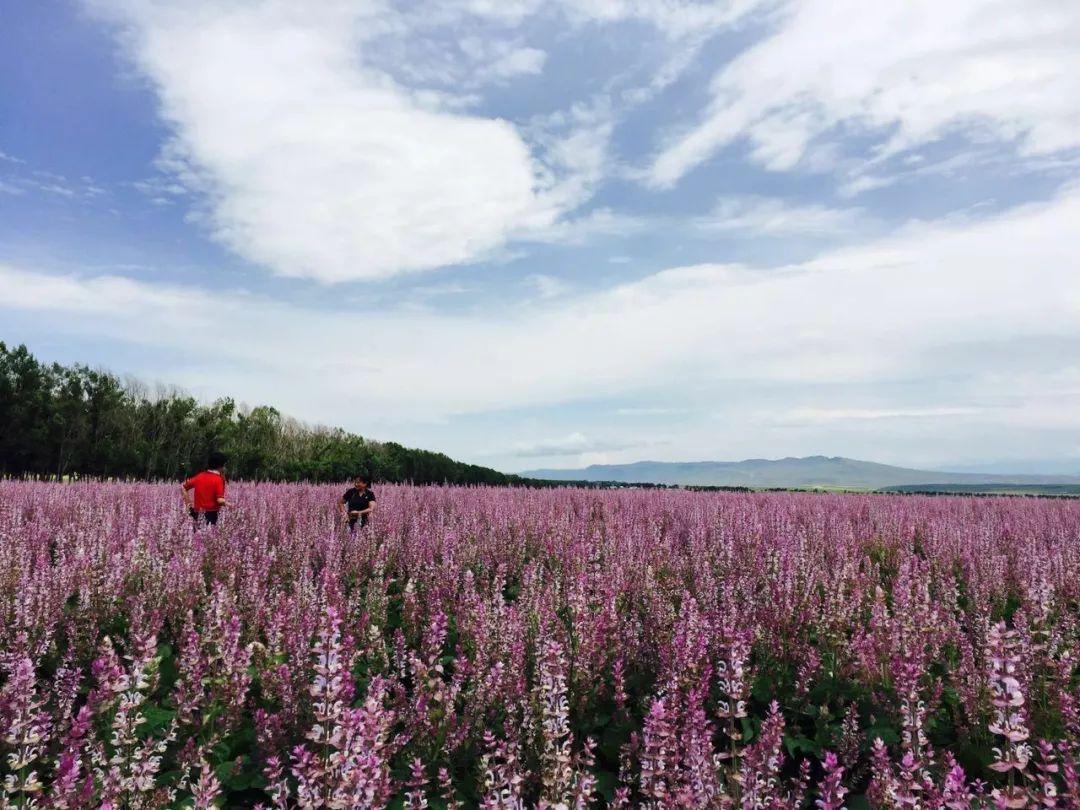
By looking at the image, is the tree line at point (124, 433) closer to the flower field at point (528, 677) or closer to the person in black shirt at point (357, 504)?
the person in black shirt at point (357, 504)

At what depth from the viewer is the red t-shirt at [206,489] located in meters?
9.56

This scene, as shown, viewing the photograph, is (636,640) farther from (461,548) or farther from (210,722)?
(461,548)

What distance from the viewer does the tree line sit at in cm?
2681

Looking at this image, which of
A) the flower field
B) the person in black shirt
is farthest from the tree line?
the flower field

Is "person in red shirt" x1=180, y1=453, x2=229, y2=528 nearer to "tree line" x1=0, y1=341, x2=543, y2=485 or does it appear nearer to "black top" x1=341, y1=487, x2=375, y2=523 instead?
"black top" x1=341, y1=487, x2=375, y2=523

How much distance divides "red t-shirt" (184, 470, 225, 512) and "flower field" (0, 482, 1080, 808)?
32.1 inches

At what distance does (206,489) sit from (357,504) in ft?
A: 6.81

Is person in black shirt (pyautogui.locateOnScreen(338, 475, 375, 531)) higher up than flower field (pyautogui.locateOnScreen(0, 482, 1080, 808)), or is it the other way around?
person in black shirt (pyautogui.locateOnScreen(338, 475, 375, 531))

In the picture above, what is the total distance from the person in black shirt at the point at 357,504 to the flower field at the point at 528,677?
833mm

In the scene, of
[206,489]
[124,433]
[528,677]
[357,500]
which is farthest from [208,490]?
[124,433]

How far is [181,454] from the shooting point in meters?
28.6

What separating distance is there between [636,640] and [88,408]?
33006 mm

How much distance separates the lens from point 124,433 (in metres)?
29.6

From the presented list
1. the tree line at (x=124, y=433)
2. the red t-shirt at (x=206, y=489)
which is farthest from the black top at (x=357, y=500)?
the tree line at (x=124, y=433)
